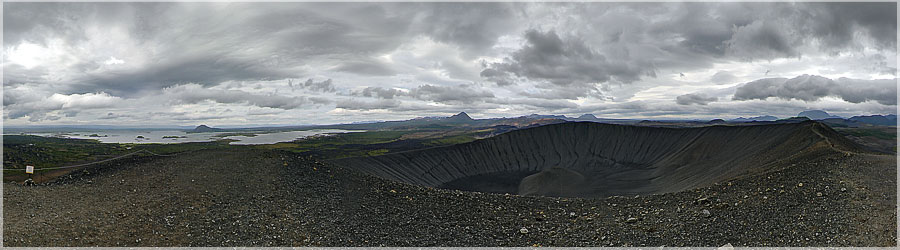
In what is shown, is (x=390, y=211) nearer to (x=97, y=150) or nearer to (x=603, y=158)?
(x=603, y=158)

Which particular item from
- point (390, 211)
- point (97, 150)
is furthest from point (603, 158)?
point (97, 150)

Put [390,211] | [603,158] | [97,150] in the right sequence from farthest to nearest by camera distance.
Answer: [97,150] < [603,158] < [390,211]

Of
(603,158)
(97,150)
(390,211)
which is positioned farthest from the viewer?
(97,150)

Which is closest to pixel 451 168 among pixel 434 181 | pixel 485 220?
pixel 434 181

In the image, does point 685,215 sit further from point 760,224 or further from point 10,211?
point 10,211

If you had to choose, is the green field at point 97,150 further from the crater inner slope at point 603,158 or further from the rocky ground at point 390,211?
the rocky ground at point 390,211

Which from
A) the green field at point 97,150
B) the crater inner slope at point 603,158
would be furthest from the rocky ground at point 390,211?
the green field at point 97,150

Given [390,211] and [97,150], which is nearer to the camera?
[390,211]

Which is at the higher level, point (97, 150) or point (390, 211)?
point (390, 211)

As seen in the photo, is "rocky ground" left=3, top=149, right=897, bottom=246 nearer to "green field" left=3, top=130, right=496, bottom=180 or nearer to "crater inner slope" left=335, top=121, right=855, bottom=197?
"crater inner slope" left=335, top=121, right=855, bottom=197
